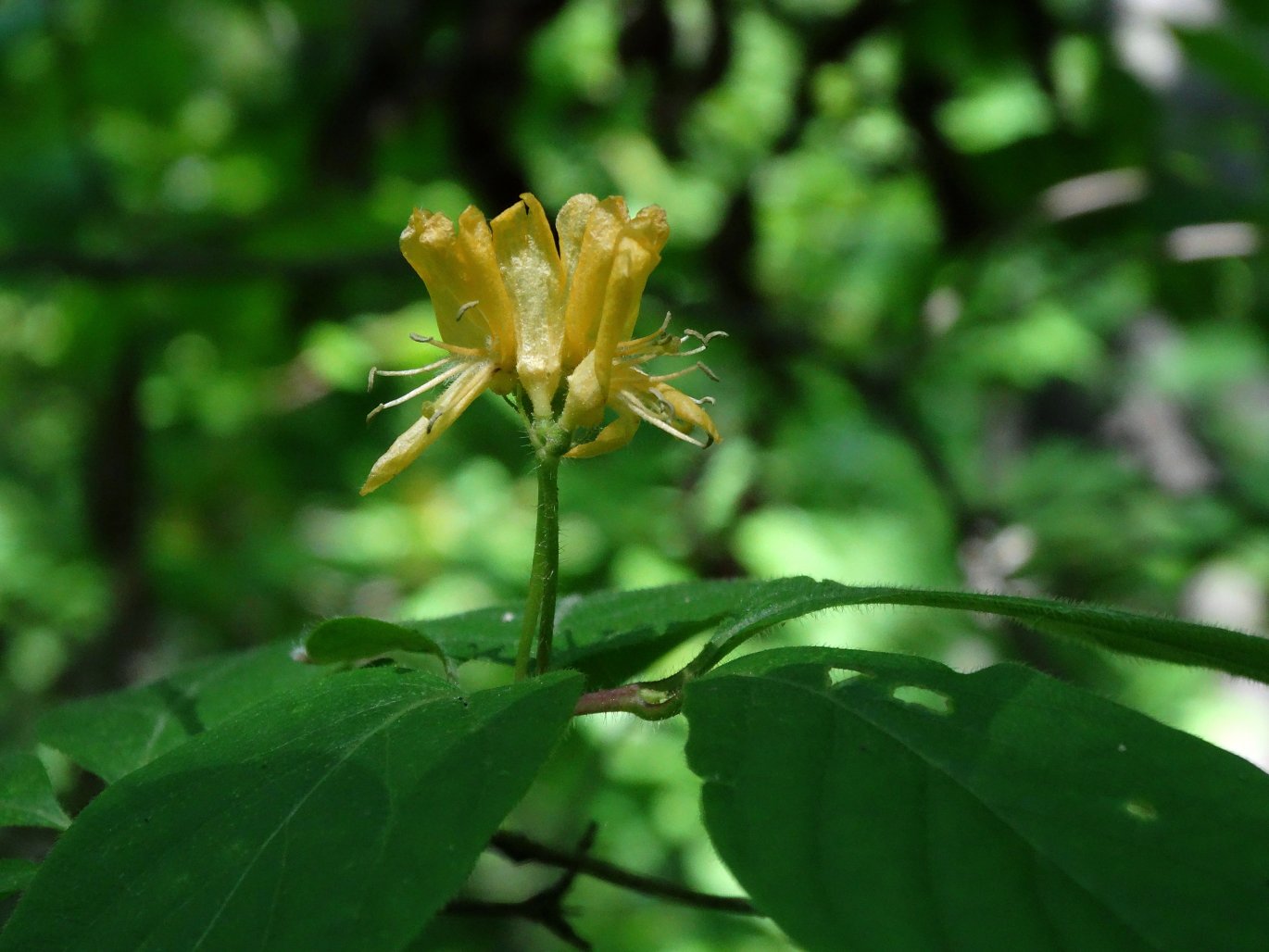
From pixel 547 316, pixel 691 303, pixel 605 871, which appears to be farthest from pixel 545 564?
pixel 691 303

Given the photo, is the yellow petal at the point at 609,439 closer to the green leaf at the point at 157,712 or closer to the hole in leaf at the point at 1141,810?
the green leaf at the point at 157,712

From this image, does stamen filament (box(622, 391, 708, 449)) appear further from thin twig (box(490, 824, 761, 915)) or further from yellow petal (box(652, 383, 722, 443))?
thin twig (box(490, 824, 761, 915))

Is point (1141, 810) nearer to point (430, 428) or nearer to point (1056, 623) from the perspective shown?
point (1056, 623)

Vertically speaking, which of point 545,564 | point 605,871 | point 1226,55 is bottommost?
point 605,871

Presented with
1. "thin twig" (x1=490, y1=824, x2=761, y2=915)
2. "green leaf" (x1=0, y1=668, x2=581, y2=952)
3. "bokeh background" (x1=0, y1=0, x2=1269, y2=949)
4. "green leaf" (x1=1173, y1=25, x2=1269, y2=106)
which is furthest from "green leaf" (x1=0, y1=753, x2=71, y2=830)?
"green leaf" (x1=1173, y1=25, x2=1269, y2=106)

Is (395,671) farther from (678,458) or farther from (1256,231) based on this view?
(1256,231)

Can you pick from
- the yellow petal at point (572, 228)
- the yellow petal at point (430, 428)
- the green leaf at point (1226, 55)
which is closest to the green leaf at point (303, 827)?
the yellow petal at point (430, 428)

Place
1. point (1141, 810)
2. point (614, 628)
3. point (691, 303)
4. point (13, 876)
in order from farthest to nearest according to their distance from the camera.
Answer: point (691, 303)
point (614, 628)
point (13, 876)
point (1141, 810)
